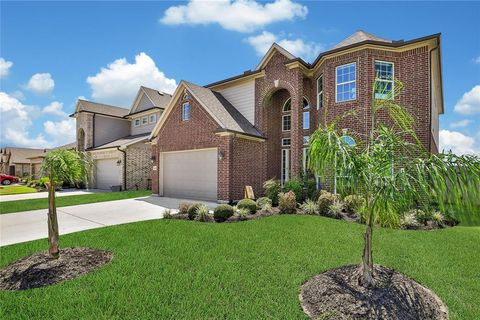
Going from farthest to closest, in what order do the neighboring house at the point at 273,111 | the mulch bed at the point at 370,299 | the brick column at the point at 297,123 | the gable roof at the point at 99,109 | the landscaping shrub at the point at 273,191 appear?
the gable roof at the point at 99,109 → the brick column at the point at 297,123 → the landscaping shrub at the point at 273,191 → the neighboring house at the point at 273,111 → the mulch bed at the point at 370,299

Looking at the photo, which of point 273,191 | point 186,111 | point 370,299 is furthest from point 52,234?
point 186,111

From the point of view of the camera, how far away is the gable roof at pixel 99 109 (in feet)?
77.3

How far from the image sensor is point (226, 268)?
4586mm

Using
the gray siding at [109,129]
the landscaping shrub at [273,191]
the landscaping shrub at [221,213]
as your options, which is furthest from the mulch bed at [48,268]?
the gray siding at [109,129]

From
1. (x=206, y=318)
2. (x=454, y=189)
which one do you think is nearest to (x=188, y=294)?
(x=206, y=318)

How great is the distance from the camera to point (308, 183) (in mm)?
12273

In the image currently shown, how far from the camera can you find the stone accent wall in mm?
19562

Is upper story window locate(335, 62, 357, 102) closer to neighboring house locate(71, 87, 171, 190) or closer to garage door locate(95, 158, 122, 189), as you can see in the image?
neighboring house locate(71, 87, 171, 190)

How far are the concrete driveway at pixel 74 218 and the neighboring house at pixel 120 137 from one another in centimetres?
763

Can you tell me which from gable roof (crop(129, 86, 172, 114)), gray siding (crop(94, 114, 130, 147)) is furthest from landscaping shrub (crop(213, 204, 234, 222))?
gray siding (crop(94, 114, 130, 147))

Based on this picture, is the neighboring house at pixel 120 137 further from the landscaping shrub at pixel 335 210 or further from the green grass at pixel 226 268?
the landscaping shrub at pixel 335 210

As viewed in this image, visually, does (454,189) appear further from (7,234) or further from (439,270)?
(7,234)

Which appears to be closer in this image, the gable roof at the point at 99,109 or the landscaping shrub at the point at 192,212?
the landscaping shrub at the point at 192,212

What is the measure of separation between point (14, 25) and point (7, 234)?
6741 mm
